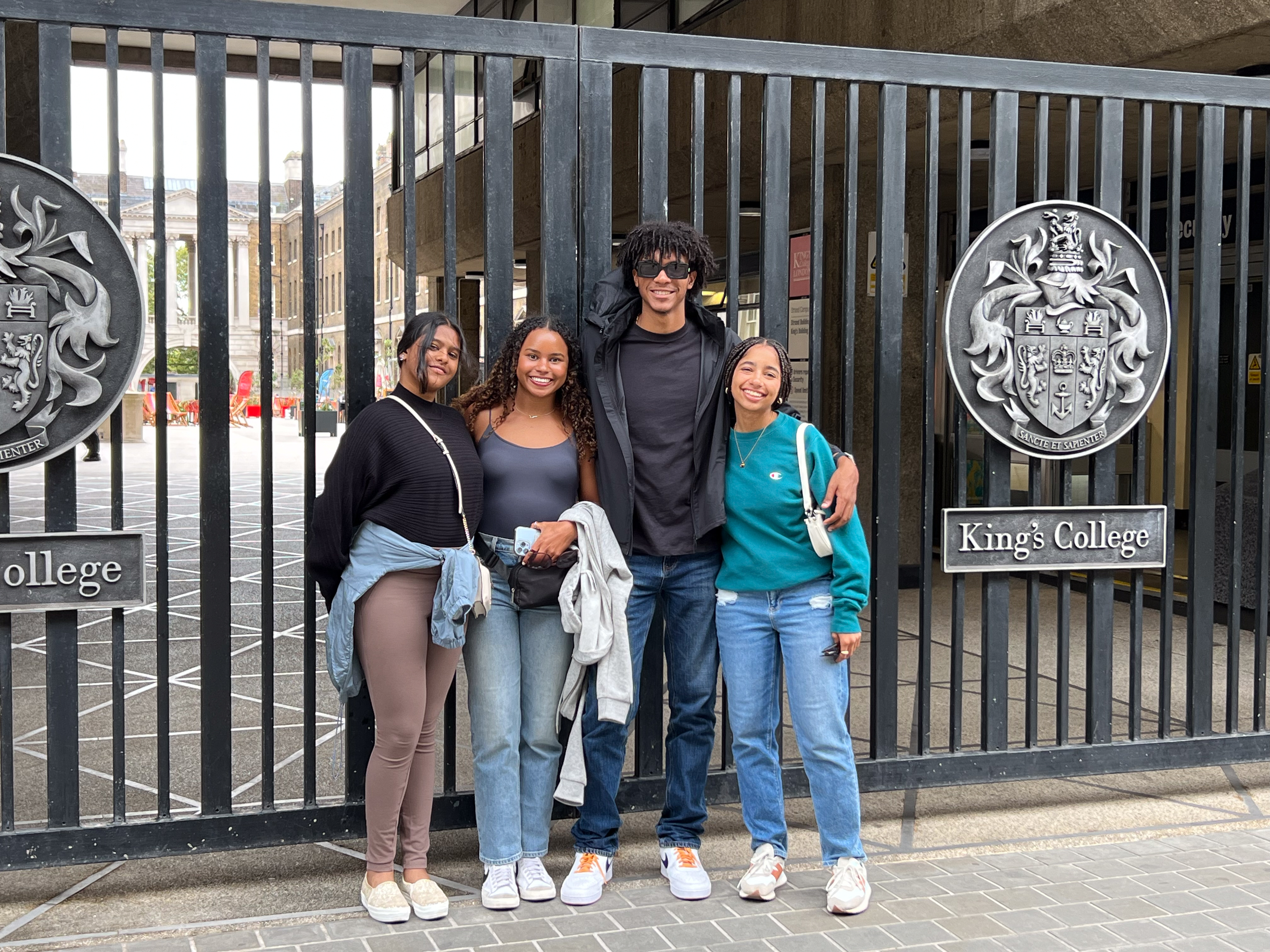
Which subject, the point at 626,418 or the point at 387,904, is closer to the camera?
the point at 387,904

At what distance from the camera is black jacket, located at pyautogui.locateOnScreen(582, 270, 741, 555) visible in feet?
13.5

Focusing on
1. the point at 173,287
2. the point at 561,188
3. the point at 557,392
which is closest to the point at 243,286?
the point at 173,287

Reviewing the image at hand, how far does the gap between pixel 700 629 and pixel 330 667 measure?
1.22 meters

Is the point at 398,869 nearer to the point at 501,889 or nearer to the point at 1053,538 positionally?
the point at 501,889

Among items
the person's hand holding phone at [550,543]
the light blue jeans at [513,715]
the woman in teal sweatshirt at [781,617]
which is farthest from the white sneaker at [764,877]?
the person's hand holding phone at [550,543]

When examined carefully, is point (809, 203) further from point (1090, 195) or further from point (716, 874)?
point (716, 874)

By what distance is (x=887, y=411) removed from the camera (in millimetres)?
4992

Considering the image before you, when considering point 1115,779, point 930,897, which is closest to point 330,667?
point 930,897

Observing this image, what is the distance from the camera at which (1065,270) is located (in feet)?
16.7

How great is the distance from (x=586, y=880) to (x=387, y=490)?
4.74 ft

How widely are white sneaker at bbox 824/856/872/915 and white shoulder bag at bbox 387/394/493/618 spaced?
142cm

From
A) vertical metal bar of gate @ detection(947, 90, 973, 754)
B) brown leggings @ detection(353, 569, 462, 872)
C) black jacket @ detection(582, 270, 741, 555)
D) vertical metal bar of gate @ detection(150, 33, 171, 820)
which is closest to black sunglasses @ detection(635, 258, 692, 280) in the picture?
black jacket @ detection(582, 270, 741, 555)

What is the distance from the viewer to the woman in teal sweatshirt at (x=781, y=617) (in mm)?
4059

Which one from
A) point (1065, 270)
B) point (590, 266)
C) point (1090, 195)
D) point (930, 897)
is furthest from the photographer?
point (1090, 195)
